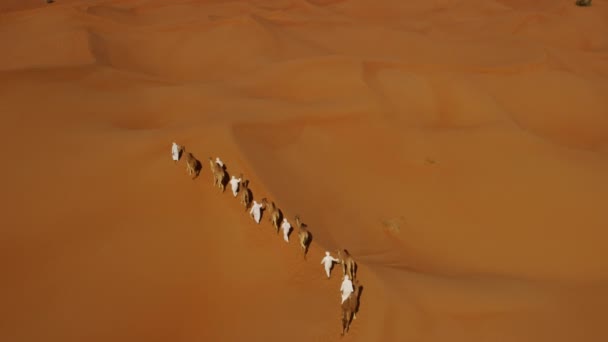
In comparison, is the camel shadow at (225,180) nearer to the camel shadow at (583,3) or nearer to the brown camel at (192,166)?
the brown camel at (192,166)

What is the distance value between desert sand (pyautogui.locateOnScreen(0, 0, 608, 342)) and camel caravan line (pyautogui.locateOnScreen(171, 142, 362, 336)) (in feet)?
0.37

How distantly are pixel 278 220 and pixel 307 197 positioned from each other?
0.78 meters

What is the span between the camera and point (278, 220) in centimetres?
476

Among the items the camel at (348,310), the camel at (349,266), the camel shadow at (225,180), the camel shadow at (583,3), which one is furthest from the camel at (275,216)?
the camel shadow at (583,3)

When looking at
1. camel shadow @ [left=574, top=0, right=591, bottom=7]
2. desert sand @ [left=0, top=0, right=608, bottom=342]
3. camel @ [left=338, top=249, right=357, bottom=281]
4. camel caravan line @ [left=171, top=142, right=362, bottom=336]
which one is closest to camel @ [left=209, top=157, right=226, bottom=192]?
camel caravan line @ [left=171, top=142, right=362, bottom=336]

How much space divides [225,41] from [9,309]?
8.23 m

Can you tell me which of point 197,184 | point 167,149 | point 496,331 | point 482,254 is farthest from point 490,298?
point 167,149

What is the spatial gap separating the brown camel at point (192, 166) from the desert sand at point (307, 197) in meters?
0.11

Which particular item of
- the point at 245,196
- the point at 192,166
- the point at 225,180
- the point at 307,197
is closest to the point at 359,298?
the point at 307,197

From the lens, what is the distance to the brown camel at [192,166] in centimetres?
521

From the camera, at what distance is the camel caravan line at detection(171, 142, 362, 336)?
151 inches

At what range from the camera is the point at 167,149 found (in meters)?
5.62

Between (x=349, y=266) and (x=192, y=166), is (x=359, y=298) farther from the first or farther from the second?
(x=192, y=166)

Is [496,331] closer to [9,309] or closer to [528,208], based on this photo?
[528,208]
